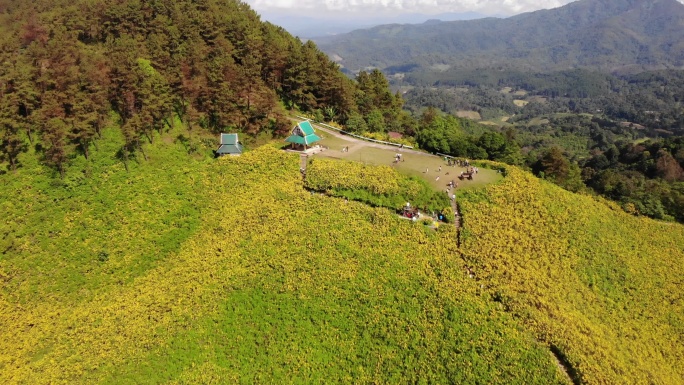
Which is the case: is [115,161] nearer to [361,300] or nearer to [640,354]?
[361,300]

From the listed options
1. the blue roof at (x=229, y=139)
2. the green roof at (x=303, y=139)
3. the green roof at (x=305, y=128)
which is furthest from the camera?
the green roof at (x=305, y=128)

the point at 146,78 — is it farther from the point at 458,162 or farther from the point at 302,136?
the point at 458,162

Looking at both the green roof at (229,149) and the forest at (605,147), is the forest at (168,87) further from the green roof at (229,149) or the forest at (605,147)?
the green roof at (229,149)

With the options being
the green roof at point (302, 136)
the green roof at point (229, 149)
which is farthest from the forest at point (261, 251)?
the green roof at point (302, 136)

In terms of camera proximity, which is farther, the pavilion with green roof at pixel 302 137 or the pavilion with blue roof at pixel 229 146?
the pavilion with green roof at pixel 302 137

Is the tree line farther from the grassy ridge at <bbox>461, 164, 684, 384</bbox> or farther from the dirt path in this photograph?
the grassy ridge at <bbox>461, 164, 684, 384</bbox>

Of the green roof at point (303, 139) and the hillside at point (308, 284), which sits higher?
the green roof at point (303, 139)

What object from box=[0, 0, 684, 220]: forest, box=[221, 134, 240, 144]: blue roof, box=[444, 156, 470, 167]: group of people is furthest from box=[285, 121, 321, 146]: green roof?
box=[444, 156, 470, 167]: group of people

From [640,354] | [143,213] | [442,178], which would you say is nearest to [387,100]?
[442,178]
